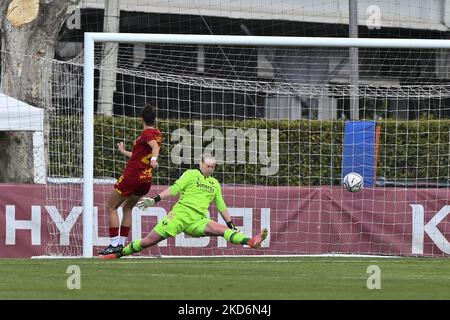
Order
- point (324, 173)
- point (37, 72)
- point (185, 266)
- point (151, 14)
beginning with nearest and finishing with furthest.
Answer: point (185, 266) → point (37, 72) → point (324, 173) → point (151, 14)

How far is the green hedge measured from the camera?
871 inches

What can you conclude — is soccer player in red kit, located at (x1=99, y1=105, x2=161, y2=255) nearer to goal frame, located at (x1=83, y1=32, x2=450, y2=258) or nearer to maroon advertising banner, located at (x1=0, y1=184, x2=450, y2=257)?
goal frame, located at (x1=83, y1=32, x2=450, y2=258)

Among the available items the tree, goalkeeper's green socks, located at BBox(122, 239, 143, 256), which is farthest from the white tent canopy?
goalkeeper's green socks, located at BBox(122, 239, 143, 256)

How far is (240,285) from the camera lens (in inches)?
465

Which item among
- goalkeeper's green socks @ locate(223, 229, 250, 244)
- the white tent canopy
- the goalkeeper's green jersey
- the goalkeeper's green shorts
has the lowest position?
goalkeeper's green socks @ locate(223, 229, 250, 244)

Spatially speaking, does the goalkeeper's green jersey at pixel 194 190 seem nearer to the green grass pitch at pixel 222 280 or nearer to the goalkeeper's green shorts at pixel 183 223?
the goalkeeper's green shorts at pixel 183 223

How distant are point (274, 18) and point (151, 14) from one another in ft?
10.5

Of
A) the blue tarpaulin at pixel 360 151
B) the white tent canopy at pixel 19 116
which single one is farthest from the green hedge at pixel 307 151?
the white tent canopy at pixel 19 116

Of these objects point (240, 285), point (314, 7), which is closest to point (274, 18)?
point (314, 7)

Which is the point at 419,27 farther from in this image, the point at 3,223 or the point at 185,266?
the point at 185,266

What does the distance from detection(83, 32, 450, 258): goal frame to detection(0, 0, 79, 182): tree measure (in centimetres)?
356

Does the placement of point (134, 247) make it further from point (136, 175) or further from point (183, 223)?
point (136, 175)

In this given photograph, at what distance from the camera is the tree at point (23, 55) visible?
21.6 m

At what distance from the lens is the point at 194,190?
640 inches
